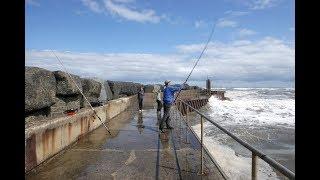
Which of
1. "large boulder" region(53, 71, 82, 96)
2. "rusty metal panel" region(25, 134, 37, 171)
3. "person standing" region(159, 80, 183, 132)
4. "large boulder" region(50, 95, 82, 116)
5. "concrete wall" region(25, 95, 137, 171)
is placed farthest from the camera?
"person standing" region(159, 80, 183, 132)

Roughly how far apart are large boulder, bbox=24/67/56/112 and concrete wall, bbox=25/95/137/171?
820mm

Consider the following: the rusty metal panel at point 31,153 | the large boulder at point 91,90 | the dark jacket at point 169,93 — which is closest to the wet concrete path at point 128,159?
the rusty metal panel at point 31,153

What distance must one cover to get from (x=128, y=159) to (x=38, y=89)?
2921 millimetres

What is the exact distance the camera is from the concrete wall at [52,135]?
595cm

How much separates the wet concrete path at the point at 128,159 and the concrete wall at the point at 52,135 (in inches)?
6.3

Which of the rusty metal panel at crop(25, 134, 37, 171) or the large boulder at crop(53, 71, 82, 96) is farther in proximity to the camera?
the large boulder at crop(53, 71, 82, 96)

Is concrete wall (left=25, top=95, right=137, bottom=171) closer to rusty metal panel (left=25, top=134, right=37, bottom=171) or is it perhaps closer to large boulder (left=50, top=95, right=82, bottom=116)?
rusty metal panel (left=25, top=134, right=37, bottom=171)

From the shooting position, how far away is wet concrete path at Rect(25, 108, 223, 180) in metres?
5.99

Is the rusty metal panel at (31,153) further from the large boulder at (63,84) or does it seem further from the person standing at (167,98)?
the person standing at (167,98)

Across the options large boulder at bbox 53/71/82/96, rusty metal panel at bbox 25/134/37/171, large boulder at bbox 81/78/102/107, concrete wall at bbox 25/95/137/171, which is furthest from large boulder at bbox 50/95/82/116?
rusty metal panel at bbox 25/134/37/171

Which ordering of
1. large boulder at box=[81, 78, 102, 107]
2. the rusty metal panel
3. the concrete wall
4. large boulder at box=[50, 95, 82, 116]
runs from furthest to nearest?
large boulder at box=[81, 78, 102, 107] < large boulder at box=[50, 95, 82, 116] < the concrete wall < the rusty metal panel

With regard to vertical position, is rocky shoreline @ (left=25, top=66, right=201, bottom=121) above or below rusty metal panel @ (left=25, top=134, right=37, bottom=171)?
above

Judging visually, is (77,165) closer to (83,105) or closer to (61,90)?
(61,90)
